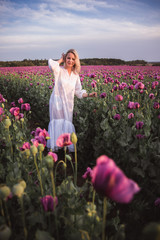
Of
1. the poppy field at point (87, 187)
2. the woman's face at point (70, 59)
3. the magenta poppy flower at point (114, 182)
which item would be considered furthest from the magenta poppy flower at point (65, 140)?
the woman's face at point (70, 59)

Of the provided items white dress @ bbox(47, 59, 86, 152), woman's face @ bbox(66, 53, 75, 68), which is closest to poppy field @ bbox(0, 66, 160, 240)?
white dress @ bbox(47, 59, 86, 152)

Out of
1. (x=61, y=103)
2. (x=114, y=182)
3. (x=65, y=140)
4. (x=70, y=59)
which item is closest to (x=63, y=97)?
(x=61, y=103)

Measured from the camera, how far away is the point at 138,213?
1.61 meters

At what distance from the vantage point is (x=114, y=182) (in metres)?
0.58

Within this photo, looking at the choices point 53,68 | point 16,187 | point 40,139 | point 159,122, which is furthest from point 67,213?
point 53,68

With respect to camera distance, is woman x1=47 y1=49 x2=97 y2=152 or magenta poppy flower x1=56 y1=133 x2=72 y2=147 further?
woman x1=47 y1=49 x2=97 y2=152

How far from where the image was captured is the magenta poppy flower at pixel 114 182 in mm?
574

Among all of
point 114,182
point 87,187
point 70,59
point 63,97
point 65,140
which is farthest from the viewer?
point 63,97

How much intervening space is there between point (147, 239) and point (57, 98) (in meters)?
2.50

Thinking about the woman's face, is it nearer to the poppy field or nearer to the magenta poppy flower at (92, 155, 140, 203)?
the poppy field

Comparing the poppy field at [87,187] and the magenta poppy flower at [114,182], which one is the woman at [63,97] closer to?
the poppy field at [87,187]

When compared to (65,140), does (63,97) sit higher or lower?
higher

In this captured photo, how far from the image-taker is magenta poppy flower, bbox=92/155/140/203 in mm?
574

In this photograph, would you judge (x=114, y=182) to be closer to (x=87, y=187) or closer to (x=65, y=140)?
(x=65, y=140)
